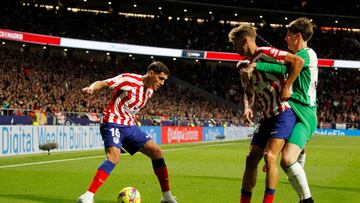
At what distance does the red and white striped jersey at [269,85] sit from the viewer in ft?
23.2

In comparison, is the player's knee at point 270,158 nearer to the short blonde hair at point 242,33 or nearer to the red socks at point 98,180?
the short blonde hair at point 242,33

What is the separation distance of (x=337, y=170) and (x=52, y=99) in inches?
997

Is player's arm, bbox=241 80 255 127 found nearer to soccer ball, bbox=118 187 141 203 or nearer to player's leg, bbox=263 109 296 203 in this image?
player's leg, bbox=263 109 296 203

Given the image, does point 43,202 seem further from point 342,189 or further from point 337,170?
point 337,170

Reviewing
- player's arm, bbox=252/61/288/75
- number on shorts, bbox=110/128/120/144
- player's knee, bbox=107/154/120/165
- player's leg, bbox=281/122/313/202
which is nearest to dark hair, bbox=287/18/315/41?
player's arm, bbox=252/61/288/75

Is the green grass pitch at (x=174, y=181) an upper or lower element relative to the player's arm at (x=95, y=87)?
lower

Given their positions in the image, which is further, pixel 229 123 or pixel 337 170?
pixel 229 123

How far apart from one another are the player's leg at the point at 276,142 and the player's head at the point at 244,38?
86 cm

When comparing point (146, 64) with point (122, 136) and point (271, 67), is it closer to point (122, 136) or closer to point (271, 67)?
point (122, 136)

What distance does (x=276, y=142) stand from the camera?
23.5ft

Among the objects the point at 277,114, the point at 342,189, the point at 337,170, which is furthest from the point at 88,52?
the point at 277,114

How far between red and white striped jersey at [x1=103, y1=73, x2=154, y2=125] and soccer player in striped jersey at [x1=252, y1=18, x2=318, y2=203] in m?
2.58

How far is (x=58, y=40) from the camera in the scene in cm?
5125

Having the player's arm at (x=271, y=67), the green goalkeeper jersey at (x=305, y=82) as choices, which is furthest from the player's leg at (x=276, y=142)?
the player's arm at (x=271, y=67)
